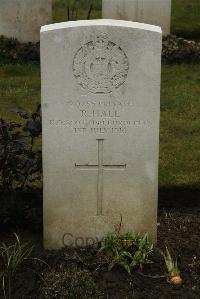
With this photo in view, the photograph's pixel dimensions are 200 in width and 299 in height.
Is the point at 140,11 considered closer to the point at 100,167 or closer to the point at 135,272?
the point at 100,167

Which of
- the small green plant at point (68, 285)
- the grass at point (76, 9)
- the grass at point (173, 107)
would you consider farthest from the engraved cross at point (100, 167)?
the grass at point (76, 9)

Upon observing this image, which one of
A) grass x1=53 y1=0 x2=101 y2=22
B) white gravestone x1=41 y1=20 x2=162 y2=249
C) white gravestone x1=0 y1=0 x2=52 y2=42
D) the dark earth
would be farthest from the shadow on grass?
grass x1=53 y1=0 x2=101 y2=22

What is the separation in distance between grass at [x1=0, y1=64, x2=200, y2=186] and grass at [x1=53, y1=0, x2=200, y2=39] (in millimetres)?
2154

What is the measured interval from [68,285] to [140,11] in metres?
7.31

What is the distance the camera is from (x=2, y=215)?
528 cm

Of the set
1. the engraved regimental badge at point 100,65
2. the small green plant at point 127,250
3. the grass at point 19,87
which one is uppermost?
the engraved regimental badge at point 100,65

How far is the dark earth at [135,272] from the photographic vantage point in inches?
179

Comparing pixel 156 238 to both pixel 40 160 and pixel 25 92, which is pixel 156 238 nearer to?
pixel 40 160

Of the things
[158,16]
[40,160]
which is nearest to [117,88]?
[40,160]

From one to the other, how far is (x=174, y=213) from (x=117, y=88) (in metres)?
1.47

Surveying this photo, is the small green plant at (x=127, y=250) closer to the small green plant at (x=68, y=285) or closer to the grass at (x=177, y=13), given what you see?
the small green plant at (x=68, y=285)

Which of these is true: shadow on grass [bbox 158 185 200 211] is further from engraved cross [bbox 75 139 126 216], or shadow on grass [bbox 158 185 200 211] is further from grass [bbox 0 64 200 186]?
engraved cross [bbox 75 139 126 216]

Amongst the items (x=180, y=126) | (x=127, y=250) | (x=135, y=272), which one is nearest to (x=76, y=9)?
(x=180, y=126)

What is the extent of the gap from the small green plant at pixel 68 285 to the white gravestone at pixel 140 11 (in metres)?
7.05
